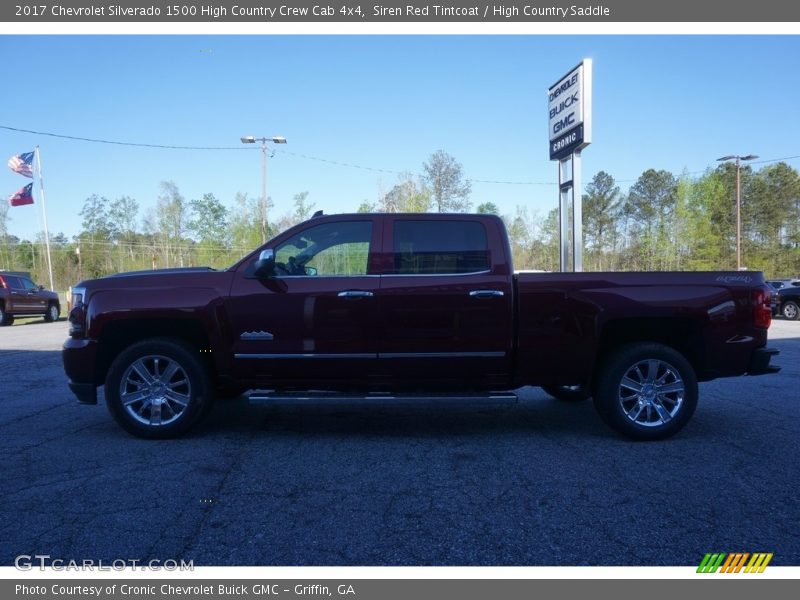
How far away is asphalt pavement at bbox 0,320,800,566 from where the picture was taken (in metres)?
2.96

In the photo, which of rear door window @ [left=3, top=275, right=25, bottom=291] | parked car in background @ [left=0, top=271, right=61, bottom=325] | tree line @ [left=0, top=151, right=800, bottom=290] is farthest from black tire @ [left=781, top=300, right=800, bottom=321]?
rear door window @ [left=3, top=275, right=25, bottom=291]

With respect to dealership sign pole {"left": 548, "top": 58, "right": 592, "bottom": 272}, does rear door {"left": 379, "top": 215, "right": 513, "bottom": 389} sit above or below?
below

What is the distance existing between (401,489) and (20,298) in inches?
868

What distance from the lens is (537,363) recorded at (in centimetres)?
494

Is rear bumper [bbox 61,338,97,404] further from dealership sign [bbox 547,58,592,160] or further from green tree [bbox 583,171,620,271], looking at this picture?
green tree [bbox 583,171,620,271]

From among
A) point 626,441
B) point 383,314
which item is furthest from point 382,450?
point 626,441

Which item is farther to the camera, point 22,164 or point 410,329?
point 22,164

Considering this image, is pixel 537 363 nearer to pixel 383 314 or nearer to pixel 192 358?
pixel 383 314

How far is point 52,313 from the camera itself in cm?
2331

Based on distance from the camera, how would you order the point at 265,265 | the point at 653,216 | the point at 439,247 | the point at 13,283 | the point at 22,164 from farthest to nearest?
the point at 653,216, the point at 22,164, the point at 13,283, the point at 439,247, the point at 265,265

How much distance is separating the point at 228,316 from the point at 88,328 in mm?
1236

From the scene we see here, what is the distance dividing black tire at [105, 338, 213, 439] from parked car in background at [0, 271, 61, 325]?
62.9ft

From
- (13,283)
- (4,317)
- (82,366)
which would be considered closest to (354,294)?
(82,366)

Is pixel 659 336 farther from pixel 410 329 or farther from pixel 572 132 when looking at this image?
pixel 572 132
